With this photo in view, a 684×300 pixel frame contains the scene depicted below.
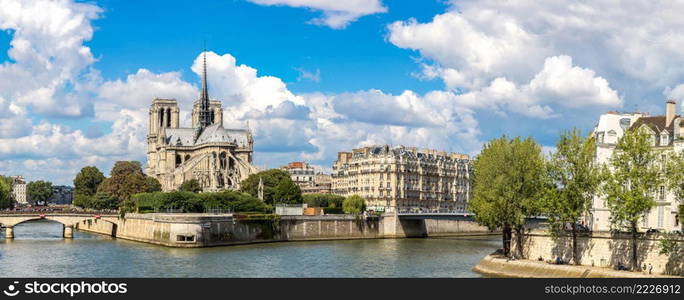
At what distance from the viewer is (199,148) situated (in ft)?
559

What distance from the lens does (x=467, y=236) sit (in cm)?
10856

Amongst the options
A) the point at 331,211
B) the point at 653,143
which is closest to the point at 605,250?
the point at 653,143

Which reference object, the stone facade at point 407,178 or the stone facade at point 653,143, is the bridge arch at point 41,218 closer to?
the stone facade at point 407,178

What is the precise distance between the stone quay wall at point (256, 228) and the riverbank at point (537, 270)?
102 ft

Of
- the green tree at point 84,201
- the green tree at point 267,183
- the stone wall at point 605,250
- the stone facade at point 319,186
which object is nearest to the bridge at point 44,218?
the green tree at point 267,183

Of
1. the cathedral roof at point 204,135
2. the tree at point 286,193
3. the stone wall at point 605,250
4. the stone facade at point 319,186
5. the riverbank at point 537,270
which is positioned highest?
the cathedral roof at point 204,135

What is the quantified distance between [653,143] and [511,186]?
954 cm

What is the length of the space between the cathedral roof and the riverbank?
11772 cm

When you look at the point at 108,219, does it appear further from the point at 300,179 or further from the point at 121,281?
the point at 300,179

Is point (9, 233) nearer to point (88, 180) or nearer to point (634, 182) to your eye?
point (88, 180)

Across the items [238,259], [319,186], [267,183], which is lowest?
[238,259]

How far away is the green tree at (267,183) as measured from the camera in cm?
11662

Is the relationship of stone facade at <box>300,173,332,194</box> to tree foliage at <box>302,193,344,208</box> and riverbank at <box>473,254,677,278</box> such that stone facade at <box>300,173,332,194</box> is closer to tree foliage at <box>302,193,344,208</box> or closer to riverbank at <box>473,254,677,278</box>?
tree foliage at <box>302,193,344,208</box>

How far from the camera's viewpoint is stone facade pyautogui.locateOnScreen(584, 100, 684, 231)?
5319 cm
